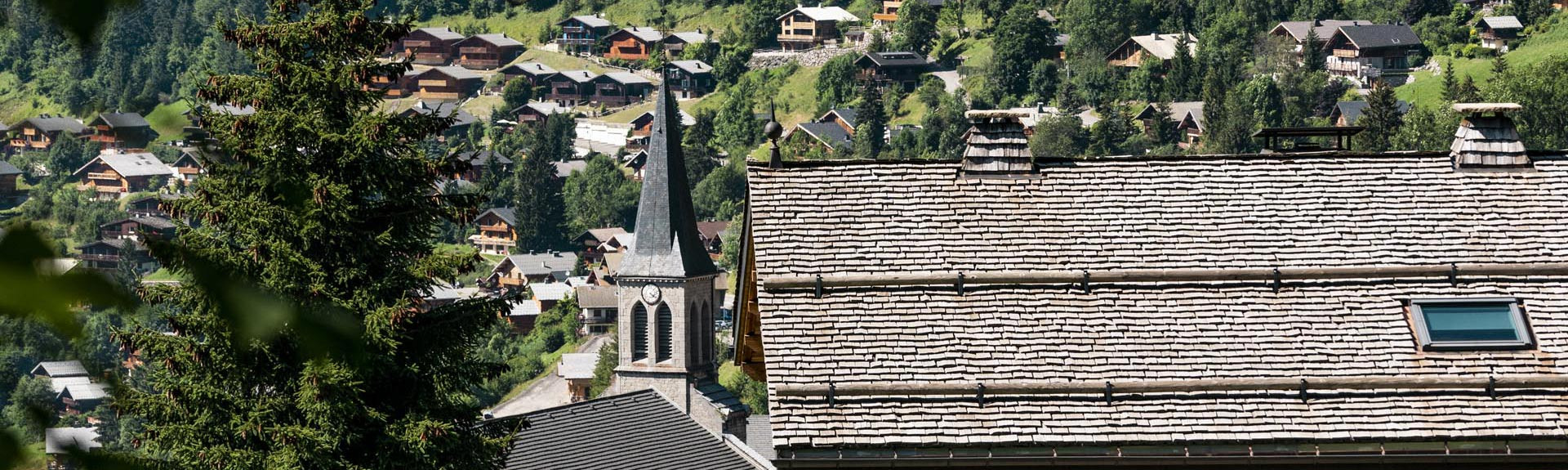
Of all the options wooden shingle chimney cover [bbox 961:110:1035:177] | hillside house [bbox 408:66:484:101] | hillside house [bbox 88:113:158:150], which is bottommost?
hillside house [bbox 408:66:484:101]

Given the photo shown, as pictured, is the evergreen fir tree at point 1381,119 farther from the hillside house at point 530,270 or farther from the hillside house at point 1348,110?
the hillside house at point 530,270

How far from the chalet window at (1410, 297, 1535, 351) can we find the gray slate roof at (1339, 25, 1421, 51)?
11801cm

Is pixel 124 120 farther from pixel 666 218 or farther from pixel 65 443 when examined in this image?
→ pixel 666 218

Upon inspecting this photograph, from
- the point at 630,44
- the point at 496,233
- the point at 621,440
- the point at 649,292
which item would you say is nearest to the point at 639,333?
the point at 649,292

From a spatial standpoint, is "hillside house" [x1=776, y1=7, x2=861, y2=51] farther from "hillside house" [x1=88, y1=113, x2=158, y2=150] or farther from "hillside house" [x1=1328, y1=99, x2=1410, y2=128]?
"hillside house" [x1=88, y1=113, x2=158, y2=150]

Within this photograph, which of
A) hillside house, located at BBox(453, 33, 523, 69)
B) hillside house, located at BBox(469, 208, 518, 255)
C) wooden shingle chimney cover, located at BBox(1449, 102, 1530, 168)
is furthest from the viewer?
hillside house, located at BBox(453, 33, 523, 69)

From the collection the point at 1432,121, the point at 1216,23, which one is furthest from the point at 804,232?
the point at 1216,23

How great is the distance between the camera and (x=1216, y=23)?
133125 mm

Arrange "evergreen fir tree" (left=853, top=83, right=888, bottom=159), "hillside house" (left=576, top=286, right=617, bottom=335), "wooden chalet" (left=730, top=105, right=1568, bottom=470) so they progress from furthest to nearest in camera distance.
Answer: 1. "evergreen fir tree" (left=853, top=83, right=888, bottom=159)
2. "hillside house" (left=576, top=286, right=617, bottom=335)
3. "wooden chalet" (left=730, top=105, right=1568, bottom=470)

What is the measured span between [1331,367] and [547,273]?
118769 millimetres

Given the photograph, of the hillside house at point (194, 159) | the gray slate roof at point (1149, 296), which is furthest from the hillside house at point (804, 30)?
the gray slate roof at point (1149, 296)

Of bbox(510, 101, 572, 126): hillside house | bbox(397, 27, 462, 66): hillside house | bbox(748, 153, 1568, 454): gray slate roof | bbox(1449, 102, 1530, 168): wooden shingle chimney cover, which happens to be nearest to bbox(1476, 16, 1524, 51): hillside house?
bbox(510, 101, 572, 126): hillside house

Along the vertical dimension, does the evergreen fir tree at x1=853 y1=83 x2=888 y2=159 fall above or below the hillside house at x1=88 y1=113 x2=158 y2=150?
below

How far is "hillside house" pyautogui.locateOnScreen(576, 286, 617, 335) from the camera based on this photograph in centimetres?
10750
